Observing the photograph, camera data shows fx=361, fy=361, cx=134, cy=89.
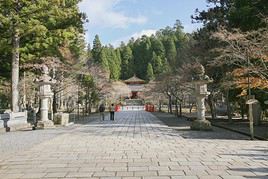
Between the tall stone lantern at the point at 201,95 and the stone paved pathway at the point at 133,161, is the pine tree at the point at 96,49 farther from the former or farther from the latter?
the stone paved pathway at the point at 133,161

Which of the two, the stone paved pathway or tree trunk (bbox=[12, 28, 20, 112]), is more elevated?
tree trunk (bbox=[12, 28, 20, 112])

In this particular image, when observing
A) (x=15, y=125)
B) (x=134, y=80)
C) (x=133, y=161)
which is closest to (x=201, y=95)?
(x=15, y=125)

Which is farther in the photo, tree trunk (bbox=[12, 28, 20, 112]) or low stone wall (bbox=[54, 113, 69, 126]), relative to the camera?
tree trunk (bbox=[12, 28, 20, 112])

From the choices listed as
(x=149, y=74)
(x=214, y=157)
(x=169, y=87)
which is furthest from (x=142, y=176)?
(x=149, y=74)

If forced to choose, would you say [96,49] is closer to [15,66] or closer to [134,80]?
[134,80]

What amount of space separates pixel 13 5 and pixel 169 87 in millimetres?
24391

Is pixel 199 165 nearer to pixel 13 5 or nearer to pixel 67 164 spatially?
pixel 67 164

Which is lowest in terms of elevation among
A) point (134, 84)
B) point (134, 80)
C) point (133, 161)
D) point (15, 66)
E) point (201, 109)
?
point (133, 161)

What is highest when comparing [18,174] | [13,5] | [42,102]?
[13,5]

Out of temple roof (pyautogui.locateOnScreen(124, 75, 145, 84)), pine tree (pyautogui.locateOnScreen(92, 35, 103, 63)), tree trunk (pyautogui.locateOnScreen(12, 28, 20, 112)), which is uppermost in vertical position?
pine tree (pyautogui.locateOnScreen(92, 35, 103, 63))

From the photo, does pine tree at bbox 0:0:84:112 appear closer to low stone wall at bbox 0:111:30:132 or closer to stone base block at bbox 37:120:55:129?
low stone wall at bbox 0:111:30:132

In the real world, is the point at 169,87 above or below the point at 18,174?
above

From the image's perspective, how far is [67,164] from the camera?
8672 mm

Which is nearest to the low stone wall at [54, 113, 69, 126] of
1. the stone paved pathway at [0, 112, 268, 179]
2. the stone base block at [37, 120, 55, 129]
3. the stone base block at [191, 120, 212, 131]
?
the stone base block at [37, 120, 55, 129]
